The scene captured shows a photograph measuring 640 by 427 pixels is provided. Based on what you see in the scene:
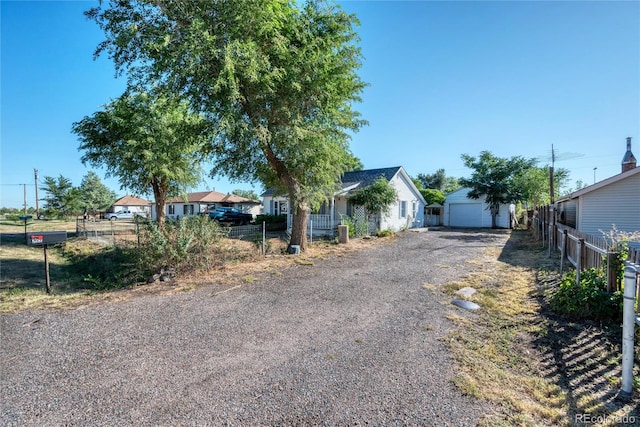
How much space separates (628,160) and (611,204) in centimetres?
508

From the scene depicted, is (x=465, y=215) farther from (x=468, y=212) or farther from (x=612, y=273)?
(x=612, y=273)

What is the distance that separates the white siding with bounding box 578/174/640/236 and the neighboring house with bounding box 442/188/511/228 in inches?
431

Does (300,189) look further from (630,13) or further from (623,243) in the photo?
(630,13)

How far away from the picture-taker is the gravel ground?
248 cm

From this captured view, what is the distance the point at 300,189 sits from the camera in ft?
34.7

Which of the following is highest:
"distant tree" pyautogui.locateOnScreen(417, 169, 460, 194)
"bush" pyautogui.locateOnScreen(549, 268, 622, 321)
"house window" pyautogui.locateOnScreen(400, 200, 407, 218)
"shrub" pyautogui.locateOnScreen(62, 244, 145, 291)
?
"distant tree" pyautogui.locateOnScreen(417, 169, 460, 194)

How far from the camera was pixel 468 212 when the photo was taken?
24.6 metres

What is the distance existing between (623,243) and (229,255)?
850 centimetres

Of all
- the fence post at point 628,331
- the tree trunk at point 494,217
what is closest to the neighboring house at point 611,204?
the tree trunk at point 494,217

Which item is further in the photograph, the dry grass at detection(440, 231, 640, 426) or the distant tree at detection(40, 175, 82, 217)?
the distant tree at detection(40, 175, 82, 217)

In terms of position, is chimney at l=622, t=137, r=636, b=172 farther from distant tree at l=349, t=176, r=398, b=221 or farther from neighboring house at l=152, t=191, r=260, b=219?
neighboring house at l=152, t=191, r=260, b=219

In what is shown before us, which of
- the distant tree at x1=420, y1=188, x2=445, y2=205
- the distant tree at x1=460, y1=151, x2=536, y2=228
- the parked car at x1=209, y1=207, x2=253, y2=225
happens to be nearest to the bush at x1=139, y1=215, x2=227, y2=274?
the parked car at x1=209, y1=207, x2=253, y2=225

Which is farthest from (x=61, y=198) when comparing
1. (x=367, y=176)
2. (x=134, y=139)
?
(x=367, y=176)

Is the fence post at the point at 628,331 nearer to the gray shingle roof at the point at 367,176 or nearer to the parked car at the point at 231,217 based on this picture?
the gray shingle roof at the point at 367,176
